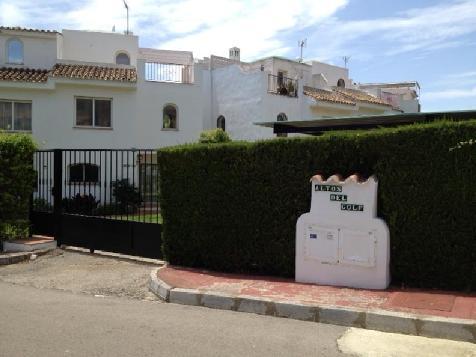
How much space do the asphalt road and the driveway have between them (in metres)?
0.90

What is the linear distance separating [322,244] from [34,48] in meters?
21.8

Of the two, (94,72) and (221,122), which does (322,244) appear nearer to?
(94,72)

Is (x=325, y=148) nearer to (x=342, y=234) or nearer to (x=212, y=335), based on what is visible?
(x=342, y=234)

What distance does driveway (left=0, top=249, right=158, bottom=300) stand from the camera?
29.4 feet

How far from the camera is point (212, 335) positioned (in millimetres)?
6164

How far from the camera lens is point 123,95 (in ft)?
82.8

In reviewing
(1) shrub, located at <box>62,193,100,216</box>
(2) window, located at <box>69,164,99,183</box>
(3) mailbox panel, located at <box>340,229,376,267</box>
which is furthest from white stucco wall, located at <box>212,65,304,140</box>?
(3) mailbox panel, located at <box>340,229,376,267</box>

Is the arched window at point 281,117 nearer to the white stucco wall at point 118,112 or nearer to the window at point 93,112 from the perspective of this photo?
the white stucco wall at point 118,112

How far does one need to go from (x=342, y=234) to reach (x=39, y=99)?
19789mm

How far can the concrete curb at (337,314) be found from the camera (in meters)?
6.00

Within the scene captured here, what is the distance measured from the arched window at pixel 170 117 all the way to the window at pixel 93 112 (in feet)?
8.75

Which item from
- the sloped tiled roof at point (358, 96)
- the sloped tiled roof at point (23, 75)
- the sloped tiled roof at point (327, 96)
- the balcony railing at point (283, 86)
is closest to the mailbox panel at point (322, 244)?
the sloped tiled roof at point (23, 75)

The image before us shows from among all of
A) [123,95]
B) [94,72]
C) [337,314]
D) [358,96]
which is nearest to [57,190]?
[337,314]

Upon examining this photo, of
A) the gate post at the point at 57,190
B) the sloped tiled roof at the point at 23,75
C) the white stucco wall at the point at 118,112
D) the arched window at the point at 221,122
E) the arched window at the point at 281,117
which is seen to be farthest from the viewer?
the arched window at the point at 221,122
